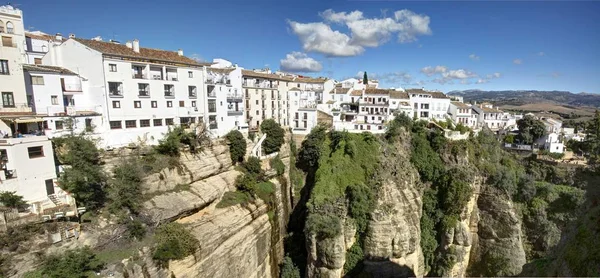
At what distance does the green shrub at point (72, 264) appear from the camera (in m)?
15.6

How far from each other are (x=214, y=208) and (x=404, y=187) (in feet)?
64.7

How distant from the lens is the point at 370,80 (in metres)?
65.3

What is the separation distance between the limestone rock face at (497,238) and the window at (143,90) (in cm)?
3829

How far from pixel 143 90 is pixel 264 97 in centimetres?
1830

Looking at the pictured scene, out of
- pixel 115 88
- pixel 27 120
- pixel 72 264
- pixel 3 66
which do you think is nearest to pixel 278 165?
pixel 115 88

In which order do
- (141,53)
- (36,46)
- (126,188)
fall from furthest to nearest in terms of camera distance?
(36,46), (141,53), (126,188)

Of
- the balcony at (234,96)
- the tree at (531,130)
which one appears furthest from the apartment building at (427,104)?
the balcony at (234,96)

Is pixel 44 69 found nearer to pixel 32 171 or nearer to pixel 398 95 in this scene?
pixel 32 171

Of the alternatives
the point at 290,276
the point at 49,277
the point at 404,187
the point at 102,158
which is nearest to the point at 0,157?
the point at 102,158

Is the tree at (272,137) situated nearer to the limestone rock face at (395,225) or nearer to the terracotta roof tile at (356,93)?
the limestone rock face at (395,225)

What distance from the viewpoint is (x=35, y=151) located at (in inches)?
770

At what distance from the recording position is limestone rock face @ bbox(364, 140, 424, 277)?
28000 mm

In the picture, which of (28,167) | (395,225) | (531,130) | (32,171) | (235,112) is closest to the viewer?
(28,167)

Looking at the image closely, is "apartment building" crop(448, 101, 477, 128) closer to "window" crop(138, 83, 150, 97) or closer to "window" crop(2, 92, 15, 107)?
"window" crop(138, 83, 150, 97)
